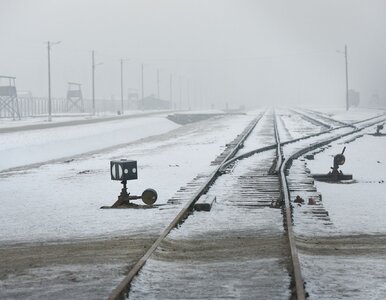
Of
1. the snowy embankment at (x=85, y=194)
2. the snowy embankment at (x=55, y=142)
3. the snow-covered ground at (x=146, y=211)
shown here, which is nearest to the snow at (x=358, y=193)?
the snow-covered ground at (x=146, y=211)

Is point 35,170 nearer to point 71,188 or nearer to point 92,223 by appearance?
point 71,188

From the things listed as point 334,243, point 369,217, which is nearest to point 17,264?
point 334,243

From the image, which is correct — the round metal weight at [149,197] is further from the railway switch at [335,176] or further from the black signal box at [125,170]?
the railway switch at [335,176]

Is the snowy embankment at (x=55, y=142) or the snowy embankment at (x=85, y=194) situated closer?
the snowy embankment at (x=85, y=194)

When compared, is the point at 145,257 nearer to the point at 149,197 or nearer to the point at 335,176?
the point at 149,197

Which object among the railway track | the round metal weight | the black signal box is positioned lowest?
the railway track

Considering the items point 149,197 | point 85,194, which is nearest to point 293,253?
point 149,197

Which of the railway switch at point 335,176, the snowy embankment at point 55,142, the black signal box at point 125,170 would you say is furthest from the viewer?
the snowy embankment at point 55,142

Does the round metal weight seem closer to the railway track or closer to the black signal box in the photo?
the black signal box

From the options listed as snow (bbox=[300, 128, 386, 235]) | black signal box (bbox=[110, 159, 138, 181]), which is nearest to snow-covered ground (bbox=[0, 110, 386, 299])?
snow (bbox=[300, 128, 386, 235])

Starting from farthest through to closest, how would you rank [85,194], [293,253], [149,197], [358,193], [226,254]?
[85,194] → [358,193] → [149,197] → [226,254] → [293,253]

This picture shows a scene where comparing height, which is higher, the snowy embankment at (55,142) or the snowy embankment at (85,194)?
the snowy embankment at (55,142)

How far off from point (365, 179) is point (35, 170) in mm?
11450

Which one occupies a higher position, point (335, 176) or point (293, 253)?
point (335, 176)
